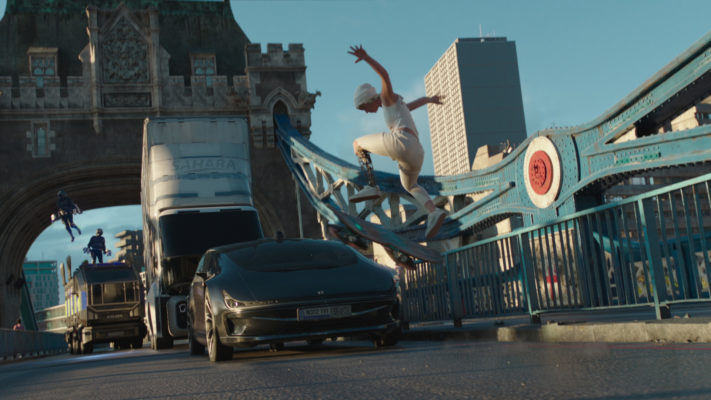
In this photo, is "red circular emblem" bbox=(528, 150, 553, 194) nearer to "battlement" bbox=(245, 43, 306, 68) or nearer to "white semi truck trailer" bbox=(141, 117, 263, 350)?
"white semi truck trailer" bbox=(141, 117, 263, 350)

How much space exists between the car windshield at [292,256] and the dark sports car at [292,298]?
0.01 meters

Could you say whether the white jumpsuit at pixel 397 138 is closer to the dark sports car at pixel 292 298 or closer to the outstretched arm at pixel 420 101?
the outstretched arm at pixel 420 101

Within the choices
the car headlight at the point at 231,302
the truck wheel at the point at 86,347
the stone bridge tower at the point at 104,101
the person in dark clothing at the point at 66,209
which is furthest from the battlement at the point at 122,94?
the car headlight at the point at 231,302

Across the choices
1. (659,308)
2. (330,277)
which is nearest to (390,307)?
(330,277)

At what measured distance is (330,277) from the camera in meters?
7.34

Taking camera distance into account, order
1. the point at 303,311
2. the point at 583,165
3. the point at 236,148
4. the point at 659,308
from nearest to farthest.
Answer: the point at 659,308, the point at 303,311, the point at 583,165, the point at 236,148

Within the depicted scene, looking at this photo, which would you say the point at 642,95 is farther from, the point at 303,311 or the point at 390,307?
the point at 303,311

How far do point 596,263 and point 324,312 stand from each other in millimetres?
2734

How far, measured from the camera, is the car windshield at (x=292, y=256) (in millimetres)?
7539

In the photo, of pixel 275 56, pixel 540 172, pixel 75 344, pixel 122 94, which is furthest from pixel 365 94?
pixel 122 94

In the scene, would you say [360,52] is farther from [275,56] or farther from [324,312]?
[275,56]

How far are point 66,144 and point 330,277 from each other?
24.3 meters

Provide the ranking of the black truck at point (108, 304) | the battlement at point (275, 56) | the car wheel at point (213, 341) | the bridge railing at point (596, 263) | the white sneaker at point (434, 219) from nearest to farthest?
the bridge railing at point (596, 263) < the car wheel at point (213, 341) < the white sneaker at point (434, 219) < the black truck at point (108, 304) < the battlement at point (275, 56)

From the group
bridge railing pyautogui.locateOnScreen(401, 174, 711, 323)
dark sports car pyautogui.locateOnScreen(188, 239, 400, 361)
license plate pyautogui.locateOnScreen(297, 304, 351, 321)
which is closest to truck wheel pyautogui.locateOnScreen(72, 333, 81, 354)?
bridge railing pyautogui.locateOnScreen(401, 174, 711, 323)
